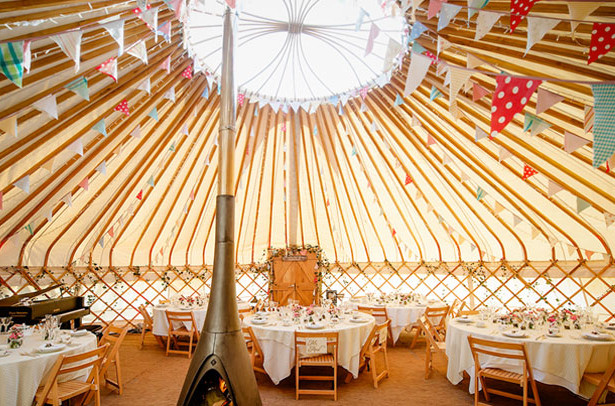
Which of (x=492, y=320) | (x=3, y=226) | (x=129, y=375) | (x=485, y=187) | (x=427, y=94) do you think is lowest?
(x=129, y=375)

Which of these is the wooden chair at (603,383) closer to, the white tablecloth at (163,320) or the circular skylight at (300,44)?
the circular skylight at (300,44)

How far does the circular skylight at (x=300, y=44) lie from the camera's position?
402cm

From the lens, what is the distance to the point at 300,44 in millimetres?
4879

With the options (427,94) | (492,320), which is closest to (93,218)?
(427,94)

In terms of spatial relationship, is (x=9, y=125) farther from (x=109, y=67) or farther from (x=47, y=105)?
(x=109, y=67)

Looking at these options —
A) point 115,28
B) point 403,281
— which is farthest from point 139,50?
point 403,281

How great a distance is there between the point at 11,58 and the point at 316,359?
3.45m

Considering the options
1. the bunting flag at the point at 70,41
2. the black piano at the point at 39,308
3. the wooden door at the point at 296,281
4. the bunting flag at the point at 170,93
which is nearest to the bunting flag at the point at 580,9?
the bunting flag at the point at 70,41

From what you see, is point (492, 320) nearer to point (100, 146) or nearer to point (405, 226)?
point (405, 226)

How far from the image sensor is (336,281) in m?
8.40

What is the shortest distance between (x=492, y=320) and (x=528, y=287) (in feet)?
9.72

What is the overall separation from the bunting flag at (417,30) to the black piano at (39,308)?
519 centimetres

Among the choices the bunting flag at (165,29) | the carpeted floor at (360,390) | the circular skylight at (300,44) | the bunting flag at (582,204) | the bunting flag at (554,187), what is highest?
the circular skylight at (300,44)

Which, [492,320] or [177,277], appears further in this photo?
[177,277]
